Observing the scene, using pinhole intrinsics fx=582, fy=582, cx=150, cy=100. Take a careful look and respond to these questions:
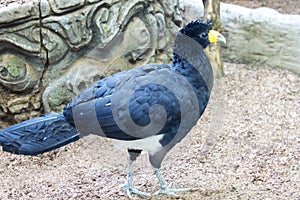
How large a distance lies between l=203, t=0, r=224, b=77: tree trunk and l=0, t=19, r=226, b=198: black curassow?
58.2 inches

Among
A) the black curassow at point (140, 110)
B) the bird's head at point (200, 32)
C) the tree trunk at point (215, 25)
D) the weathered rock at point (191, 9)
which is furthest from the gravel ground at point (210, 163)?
the weathered rock at point (191, 9)

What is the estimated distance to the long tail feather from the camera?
2498 mm

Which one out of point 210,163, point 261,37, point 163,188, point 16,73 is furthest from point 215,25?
point 163,188

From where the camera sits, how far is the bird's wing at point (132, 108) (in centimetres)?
249

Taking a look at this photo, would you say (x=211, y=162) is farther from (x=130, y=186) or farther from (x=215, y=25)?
(x=215, y=25)

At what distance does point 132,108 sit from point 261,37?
92.3 inches

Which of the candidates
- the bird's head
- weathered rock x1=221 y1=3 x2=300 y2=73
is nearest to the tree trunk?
weathered rock x1=221 y1=3 x2=300 y2=73

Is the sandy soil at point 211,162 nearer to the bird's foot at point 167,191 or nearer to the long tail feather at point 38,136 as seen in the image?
the bird's foot at point 167,191

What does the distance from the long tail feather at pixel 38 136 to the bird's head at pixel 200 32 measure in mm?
668

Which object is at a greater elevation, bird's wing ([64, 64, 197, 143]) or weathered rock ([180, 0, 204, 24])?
bird's wing ([64, 64, 197, 143])

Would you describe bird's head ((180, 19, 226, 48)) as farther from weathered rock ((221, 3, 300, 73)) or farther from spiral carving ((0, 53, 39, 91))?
weathered rock ((221, 3, 300, 73))

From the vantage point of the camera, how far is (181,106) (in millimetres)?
2500

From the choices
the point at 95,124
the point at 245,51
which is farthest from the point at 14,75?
the point at 245,51

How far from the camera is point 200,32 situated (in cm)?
261
